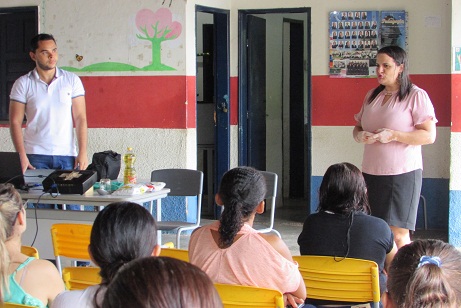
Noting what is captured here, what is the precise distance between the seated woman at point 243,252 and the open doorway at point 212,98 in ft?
15.1

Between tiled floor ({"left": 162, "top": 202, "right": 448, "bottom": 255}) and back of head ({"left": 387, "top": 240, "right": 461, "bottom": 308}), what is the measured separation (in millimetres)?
4610

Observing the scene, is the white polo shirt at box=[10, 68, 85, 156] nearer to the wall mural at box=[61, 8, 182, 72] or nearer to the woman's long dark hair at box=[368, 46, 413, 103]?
the wall mural at box=[61, 8, 182, 72]

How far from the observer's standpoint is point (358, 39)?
23.4 feet

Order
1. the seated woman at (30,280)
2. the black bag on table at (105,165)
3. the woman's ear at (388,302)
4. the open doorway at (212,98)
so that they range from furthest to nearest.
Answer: the open doorway at (212,98)
the black bag on table at (105,165)
the seated woman at (30,280)
the woman's ear at (388,302)

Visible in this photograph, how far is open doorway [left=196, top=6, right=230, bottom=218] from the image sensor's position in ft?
24.8

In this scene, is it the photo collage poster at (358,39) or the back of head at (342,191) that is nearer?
the back of head at (342,191)

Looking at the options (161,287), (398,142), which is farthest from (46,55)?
(161,287)

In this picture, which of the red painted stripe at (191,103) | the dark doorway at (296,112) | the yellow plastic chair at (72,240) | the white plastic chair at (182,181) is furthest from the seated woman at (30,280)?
the dark doorway at (296,112)

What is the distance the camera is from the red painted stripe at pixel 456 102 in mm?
6445

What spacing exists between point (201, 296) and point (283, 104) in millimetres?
8092

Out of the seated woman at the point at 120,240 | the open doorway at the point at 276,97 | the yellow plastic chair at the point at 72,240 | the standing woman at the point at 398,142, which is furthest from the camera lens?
the open doorway at the point at 276,97

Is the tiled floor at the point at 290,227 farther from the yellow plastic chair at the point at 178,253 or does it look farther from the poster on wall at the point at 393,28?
the yellow plastic chair at the point at 178,253

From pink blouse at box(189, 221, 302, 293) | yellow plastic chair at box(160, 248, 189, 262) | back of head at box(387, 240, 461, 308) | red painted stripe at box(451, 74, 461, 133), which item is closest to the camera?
back of head at box(387, 240, 461, 308)

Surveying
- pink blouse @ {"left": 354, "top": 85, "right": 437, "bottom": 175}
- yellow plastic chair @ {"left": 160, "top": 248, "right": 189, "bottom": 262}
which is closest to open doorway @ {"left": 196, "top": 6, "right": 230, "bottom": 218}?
pink blouse @ {"left": 354, "top": 85, "right": 437, "bottom": 175}
